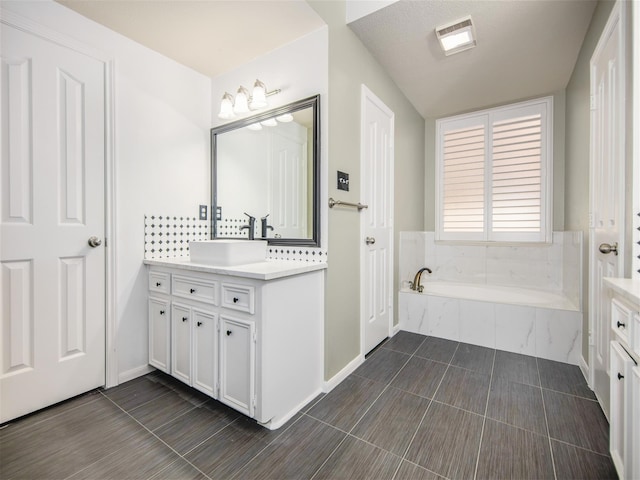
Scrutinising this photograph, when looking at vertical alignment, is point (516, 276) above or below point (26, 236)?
below

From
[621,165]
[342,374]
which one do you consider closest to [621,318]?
[621,165]

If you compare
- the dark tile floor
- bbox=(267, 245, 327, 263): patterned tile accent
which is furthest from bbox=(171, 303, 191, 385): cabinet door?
bbox=(267, 245, 327, 263): patterned tile accent

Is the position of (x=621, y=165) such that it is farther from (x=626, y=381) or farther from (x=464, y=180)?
(x=464, y=180)

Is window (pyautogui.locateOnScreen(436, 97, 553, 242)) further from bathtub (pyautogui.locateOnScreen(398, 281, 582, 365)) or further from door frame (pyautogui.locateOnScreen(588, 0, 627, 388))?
door frame (pyautogui.locateOnScreen(588, 0, 627, 388))

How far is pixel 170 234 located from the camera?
2.26 meters

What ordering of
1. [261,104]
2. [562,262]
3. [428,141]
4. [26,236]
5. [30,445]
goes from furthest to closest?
[428,141]
[562,262]
[261,104]
[26,236]
[30,445]

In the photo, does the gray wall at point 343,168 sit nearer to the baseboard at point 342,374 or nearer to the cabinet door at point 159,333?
the baseboard at point 342,374

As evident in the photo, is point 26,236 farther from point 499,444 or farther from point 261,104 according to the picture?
point 499,444

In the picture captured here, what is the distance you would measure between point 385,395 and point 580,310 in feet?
5.57

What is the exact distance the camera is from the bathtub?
2332mm

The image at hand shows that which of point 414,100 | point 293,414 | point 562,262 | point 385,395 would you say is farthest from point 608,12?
point 293,414

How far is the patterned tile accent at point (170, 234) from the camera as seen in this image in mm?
2127

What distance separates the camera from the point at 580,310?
227cm

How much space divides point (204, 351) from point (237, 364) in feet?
0.91
